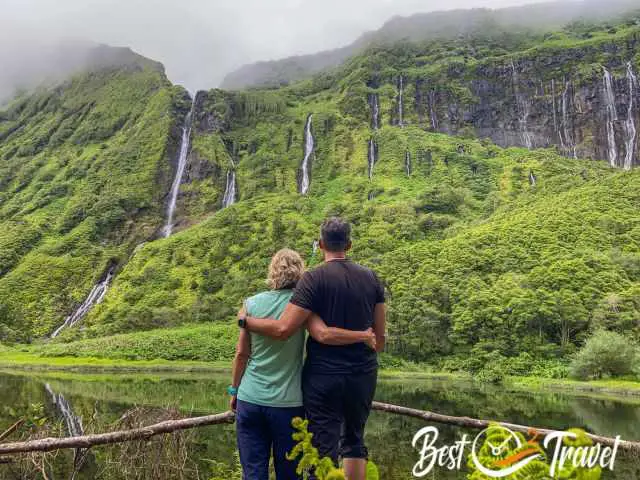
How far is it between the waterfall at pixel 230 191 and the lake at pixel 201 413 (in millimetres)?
80634

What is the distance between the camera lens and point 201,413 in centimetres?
2522

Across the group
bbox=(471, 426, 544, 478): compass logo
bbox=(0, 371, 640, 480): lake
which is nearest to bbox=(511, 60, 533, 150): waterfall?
bbox=(0, 371, 640, 480): lake

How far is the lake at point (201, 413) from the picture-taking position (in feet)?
29.2

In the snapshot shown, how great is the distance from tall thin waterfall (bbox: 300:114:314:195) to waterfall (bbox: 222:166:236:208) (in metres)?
15.7

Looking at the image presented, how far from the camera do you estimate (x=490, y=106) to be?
140 m

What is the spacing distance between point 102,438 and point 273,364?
7.91ft

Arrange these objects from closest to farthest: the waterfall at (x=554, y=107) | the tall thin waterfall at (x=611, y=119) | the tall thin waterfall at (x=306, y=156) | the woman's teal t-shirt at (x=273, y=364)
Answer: the woman's teal t-shirt at (x=273, y=364), the tall thin waterfall at (x=611, y=119), the tall thin waterfall at (x=306, y=156), the waterfall at (x=554, y=107)

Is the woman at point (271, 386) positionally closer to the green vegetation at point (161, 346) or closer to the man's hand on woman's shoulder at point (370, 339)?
the man's hand on woman's shoulder at point (370, 339)

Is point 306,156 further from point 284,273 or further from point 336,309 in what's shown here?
point 336,309

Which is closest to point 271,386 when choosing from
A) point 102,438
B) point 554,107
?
point 102,438

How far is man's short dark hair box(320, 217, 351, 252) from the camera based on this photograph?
17.0ft

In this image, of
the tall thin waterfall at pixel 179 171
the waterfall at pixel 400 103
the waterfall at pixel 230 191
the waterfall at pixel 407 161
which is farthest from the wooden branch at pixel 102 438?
the waterfall at pixel 400 103

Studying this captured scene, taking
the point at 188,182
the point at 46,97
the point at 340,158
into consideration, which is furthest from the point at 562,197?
the point at 46,97

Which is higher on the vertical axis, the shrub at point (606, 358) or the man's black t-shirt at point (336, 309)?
the man's black t-shirt at point (336, 309)
